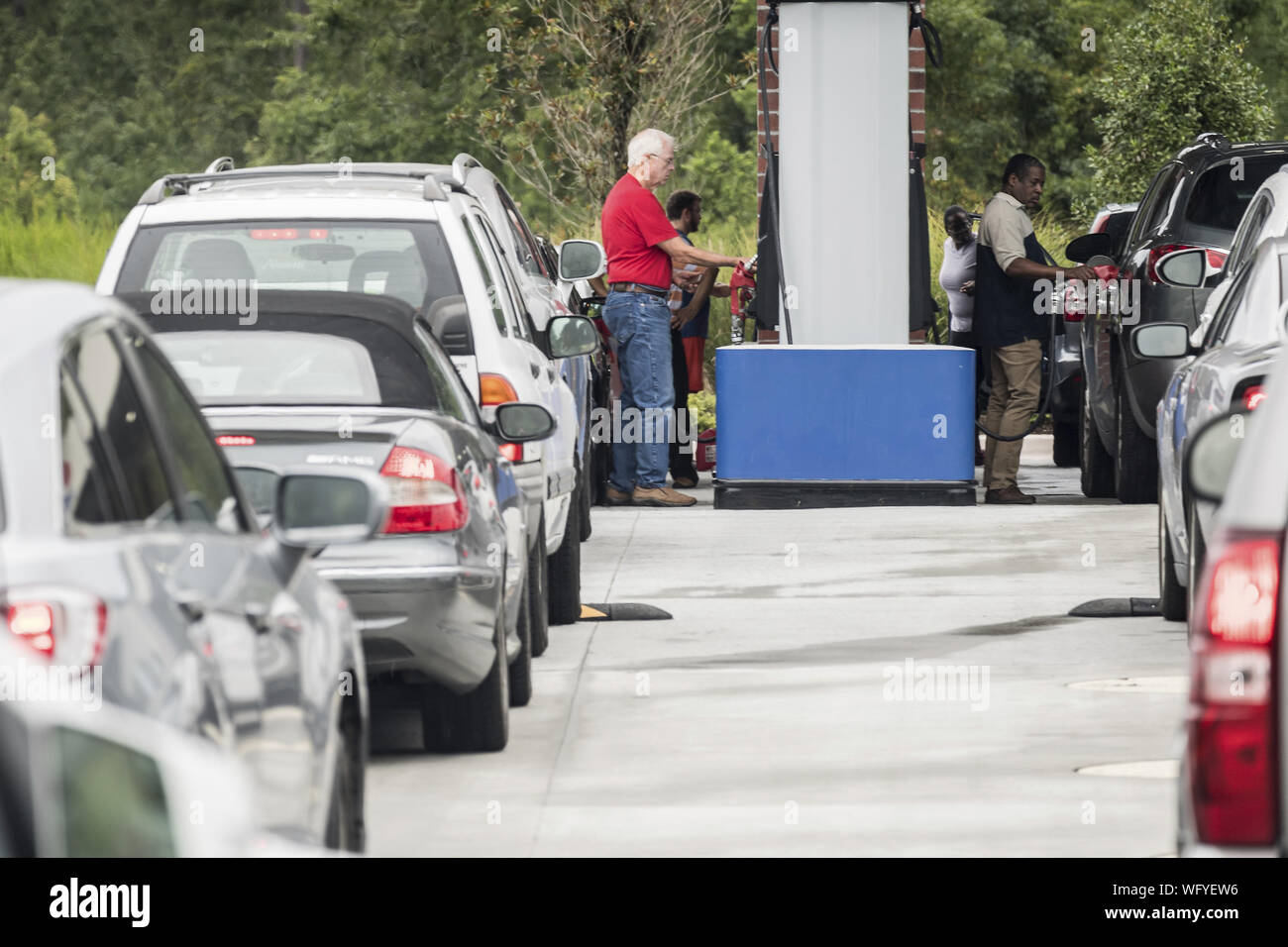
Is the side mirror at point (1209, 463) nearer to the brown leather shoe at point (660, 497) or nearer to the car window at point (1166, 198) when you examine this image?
the car window at point (1166, 198)

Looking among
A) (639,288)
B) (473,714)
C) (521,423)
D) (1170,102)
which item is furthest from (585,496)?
(1170,102)

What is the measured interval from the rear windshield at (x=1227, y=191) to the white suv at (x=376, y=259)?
17.0 feet

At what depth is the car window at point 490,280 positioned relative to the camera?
925cm

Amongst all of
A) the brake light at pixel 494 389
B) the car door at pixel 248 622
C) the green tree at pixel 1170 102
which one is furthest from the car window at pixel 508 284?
the green tree at pixel 1170 102

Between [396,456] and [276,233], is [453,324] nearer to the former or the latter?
[276,233]

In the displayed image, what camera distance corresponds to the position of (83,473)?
3.34m

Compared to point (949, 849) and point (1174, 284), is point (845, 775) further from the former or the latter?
point (1174, 284)

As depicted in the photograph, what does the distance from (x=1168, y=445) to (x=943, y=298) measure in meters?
12.2

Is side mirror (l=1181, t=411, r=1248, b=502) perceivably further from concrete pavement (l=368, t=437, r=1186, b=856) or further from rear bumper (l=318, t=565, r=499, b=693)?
rear bumper (l=318, t=565, r=499, b=693)

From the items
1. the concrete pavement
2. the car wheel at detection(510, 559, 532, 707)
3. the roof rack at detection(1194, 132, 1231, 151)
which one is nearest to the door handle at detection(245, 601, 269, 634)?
the concrete pavement

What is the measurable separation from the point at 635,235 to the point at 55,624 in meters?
11.7

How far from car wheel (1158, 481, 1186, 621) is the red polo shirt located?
16.8ft

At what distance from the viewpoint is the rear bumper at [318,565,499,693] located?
680cm
